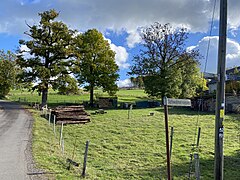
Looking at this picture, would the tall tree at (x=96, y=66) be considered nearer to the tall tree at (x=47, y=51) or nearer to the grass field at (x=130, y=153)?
the tall tree at (x=47, y=51)

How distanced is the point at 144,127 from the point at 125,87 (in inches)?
2814

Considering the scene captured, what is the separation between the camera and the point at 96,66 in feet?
120

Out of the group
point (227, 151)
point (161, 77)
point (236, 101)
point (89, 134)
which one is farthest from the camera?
point (161, 77)

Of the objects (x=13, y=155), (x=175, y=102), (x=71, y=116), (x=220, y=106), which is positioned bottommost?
(x=13, y=155)

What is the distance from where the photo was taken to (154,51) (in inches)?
1495

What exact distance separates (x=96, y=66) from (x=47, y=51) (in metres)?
8.10

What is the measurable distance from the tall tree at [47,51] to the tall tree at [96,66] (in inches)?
184

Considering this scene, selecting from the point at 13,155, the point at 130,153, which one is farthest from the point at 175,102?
the point at 130,153

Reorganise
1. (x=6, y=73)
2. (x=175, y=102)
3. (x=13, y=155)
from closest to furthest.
Answer: 1. (x=175, y=102)
2. (x=13, y=155)
3. (x=6, y=73)

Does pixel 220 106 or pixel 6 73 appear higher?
pixel 6 73

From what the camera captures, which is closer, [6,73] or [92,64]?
[92,64]

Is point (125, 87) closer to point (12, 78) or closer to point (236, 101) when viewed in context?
point (12, 78)

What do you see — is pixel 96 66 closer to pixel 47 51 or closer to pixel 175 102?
pixel 47 51

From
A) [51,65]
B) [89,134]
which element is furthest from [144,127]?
[51,65]
